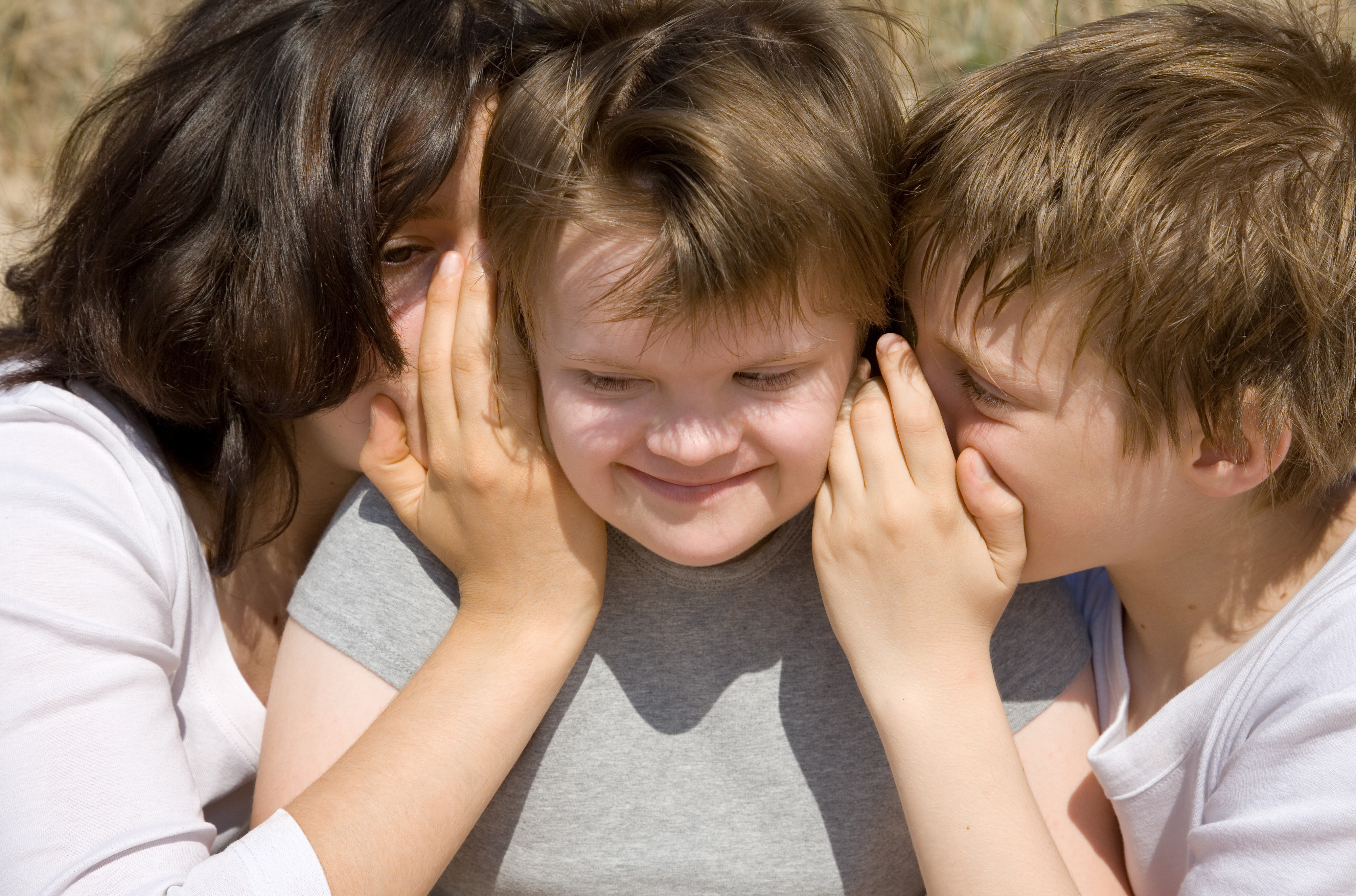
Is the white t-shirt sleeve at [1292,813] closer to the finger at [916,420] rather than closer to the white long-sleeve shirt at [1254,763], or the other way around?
the white long-sleeve shirt at [1254,763]

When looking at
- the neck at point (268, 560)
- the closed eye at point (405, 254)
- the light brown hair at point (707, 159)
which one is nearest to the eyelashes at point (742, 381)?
the light brown hair at point (707, 159)

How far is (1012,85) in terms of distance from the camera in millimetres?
1935

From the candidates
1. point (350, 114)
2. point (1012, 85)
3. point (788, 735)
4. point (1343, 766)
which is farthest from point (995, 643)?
point (350, 114)

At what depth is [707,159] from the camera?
1.65 meters

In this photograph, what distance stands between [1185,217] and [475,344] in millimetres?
1132

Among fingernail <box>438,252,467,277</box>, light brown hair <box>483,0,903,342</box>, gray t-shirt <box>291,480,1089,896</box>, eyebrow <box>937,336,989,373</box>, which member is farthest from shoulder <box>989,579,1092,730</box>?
fingernail <box>438,252,467,277</box>

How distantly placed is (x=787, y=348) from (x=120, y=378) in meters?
1.18

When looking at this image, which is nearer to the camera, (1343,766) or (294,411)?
(1343,766)

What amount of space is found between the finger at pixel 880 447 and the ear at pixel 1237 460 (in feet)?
1.48

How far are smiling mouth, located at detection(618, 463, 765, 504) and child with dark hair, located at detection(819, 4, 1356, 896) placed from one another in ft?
0.61

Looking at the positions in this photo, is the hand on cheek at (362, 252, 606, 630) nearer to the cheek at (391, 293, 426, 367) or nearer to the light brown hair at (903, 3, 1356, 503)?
the cheek at (391, 293, 426, 367)

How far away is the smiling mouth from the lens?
1888 millimetres

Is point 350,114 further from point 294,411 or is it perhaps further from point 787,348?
point 787,348

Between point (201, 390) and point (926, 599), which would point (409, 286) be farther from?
point (926, 599)
